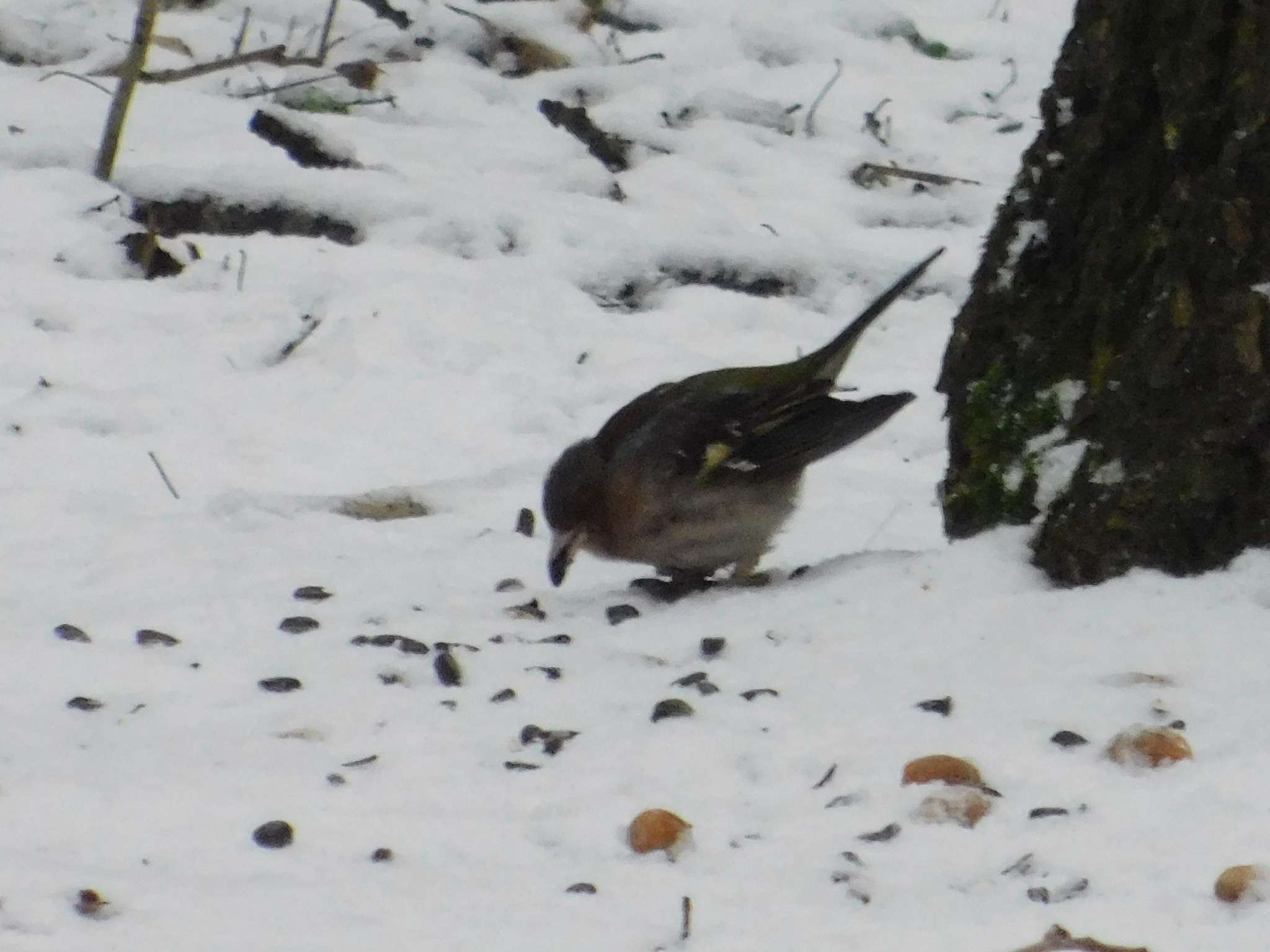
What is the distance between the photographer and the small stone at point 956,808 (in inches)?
91.4

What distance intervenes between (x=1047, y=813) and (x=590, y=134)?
15.4 ft

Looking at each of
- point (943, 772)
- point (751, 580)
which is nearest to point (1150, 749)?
point (943, 772)

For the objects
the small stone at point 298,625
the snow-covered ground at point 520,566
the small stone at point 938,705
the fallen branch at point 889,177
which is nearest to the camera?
the snow-covered ground at point 520,566

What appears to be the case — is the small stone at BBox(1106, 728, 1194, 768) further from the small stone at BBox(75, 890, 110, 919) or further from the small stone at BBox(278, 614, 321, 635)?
the small stone at BBox(278, 614, 321, 635)

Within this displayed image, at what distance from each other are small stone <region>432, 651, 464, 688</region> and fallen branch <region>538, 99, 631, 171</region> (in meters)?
3.63

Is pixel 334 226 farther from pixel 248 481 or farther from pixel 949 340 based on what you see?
pixel 949 340

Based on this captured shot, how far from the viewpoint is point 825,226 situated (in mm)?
6211

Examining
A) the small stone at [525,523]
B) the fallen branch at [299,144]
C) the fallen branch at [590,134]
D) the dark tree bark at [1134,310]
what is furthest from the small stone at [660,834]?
the fallen branch at [590,134]

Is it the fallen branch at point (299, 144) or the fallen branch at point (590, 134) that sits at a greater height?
the fallen branch at point (590, 134)

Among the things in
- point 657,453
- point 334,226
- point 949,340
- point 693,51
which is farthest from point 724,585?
point 693,51

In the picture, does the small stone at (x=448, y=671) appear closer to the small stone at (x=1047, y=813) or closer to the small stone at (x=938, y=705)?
the small stone at (x=938, y=705)

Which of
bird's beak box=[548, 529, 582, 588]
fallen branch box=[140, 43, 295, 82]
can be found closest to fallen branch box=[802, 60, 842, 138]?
fallen branch box=[140, 43, 295, 82]

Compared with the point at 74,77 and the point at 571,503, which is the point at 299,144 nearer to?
the point at 74,77

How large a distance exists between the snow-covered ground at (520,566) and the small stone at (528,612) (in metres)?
0.02
